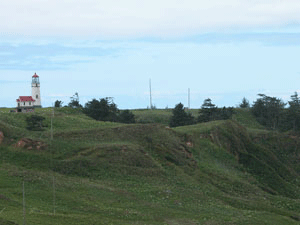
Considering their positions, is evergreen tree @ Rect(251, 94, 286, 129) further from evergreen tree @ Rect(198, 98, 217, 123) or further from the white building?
the white building

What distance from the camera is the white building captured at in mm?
74438

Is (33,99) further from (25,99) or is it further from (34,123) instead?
(34,123)

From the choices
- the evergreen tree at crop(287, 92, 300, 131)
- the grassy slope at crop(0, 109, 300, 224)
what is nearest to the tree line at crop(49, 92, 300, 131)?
the evergreen tree at crop(287, 92, 300, 131)

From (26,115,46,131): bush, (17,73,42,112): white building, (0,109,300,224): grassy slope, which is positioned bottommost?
(0,109,300,224): grassy slope

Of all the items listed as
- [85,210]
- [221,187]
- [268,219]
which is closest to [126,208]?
[85,210]

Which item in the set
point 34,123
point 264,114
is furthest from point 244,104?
point 34,123

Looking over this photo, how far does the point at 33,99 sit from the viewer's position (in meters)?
78.6

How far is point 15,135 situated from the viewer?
44062 mm

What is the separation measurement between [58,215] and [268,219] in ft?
49.4

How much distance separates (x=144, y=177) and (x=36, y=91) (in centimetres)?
4429

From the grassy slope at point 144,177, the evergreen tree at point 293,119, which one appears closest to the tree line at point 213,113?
the evergreen tree at point 293,119

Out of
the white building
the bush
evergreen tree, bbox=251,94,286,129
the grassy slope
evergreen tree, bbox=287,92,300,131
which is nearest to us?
the grassy slope

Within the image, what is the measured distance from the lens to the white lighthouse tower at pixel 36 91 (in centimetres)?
8088

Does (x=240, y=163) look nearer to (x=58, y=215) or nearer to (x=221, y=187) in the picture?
(x=221, y=187)
